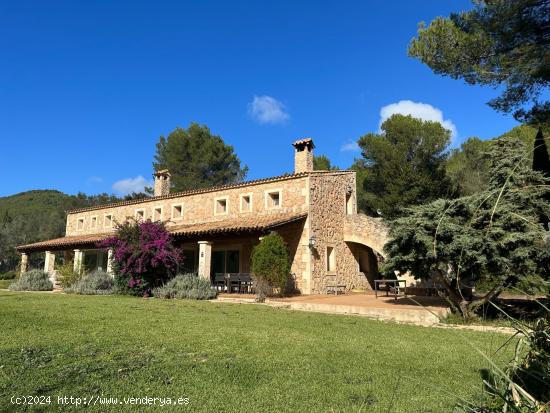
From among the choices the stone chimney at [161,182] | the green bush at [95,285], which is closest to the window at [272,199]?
the green bush at [95,285]

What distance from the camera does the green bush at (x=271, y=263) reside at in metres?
13.0

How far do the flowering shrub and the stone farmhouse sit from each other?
1.27 metres

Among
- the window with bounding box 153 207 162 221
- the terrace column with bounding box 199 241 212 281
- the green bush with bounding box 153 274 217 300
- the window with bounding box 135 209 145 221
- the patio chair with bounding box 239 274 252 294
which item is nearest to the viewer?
the green bush with bounding box 153 274 217 300

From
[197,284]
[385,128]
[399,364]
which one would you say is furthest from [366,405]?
[385,128]

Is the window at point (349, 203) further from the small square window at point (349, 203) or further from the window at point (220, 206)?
the window at point (220, 206)

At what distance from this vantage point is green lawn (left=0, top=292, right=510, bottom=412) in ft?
10.2

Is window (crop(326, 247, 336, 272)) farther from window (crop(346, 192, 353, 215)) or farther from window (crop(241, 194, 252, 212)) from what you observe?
window (crop(241, 194, 252, 212))

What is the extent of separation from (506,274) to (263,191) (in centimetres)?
1094

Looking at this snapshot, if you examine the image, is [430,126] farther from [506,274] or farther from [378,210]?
[506,274]

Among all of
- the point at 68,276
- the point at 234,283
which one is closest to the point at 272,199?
the point at 234,283

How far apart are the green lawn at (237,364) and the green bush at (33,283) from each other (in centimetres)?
1163

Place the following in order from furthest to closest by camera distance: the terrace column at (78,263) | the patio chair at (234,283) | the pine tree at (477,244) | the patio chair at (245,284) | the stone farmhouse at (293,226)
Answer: the terrace column at (78,263) < the stone farmhouse at (293,226) < the patio chair at (234,283) < the patio chair at (245,284) < the pine tree at (477,244)

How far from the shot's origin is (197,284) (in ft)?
44.7

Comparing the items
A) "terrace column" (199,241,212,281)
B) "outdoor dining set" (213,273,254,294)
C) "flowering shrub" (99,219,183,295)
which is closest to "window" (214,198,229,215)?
"terrace column" (199,241,212,281)
